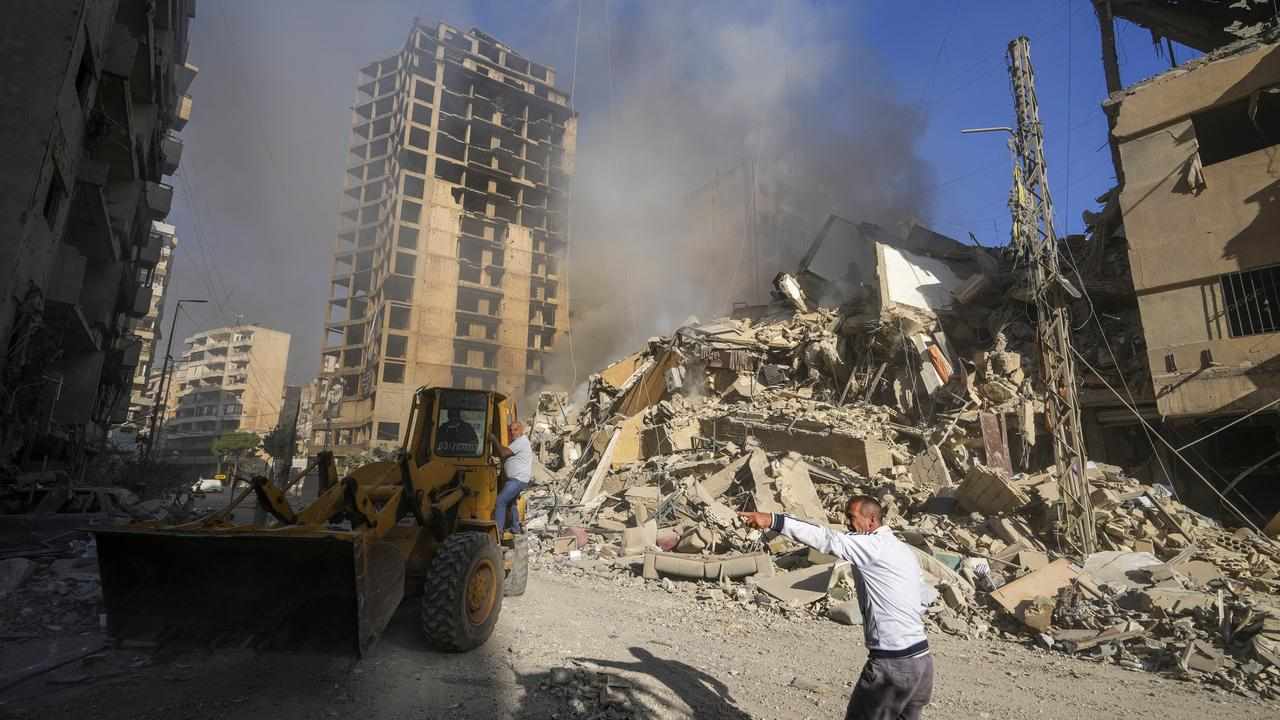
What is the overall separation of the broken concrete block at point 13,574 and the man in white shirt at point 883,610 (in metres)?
7.44

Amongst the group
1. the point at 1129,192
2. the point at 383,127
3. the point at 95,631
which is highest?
the point at 383,127

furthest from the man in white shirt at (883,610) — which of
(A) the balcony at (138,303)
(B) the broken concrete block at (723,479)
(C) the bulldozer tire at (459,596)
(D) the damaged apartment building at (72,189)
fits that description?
(A) the balcony at (138,303)

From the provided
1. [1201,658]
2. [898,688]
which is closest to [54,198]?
[898,688]

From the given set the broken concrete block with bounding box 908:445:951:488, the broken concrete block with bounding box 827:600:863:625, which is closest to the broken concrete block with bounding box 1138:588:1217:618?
the broken concrete block with bounding box 827:600:863:625

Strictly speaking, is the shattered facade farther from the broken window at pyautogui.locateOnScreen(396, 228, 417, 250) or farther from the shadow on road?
the broken window at pyautogui.locateOnScreen(396, 228, 417, 250)

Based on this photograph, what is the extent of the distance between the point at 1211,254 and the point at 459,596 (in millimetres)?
15347

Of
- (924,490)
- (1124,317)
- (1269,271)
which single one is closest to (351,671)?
(924,490)

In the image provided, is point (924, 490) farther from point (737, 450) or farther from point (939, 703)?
point (939, 703)

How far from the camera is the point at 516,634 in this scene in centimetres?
562

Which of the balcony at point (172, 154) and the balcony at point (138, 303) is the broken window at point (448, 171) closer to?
the balcony at point (172, 154)

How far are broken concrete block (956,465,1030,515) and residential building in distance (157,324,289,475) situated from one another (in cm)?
8088

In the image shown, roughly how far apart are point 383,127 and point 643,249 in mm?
23459

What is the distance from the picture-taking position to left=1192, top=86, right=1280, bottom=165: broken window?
12289mm

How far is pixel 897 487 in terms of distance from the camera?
1246 cm
